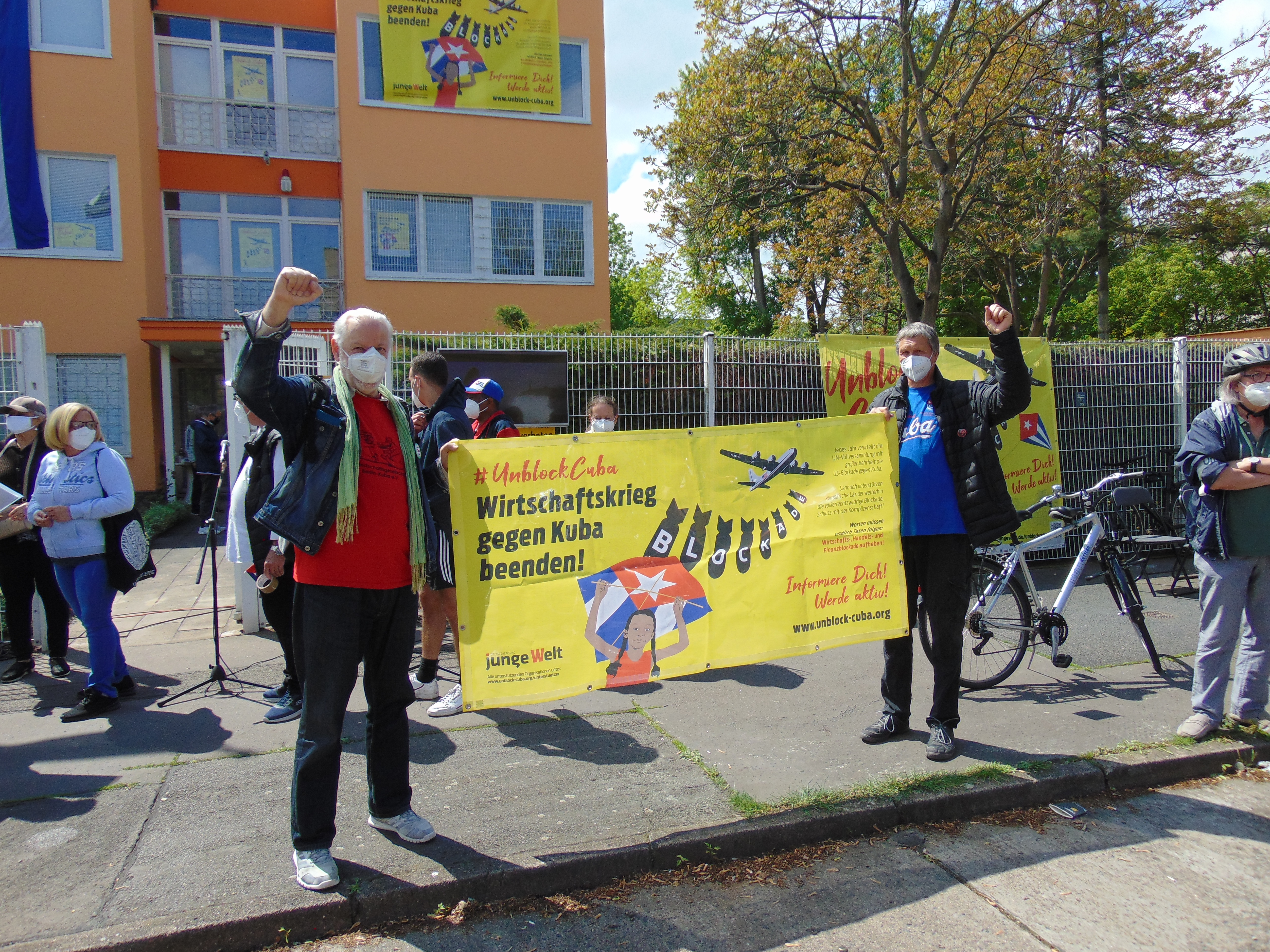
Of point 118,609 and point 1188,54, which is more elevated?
point 1188,54

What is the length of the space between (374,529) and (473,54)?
1555cm

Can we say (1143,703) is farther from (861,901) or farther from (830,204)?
(830,204)

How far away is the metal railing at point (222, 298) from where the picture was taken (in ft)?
50.5

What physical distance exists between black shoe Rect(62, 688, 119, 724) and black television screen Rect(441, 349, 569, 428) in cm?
370

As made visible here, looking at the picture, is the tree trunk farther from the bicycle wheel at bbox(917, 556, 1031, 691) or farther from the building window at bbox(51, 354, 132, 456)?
the building window at bbox(51, 354, 132, 456)

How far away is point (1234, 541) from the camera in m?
4.08

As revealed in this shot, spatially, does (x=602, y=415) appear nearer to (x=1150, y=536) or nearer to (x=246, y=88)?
(x=1150, y=536)

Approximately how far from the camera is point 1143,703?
186 inches

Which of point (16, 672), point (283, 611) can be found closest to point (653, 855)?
point (283, 611)

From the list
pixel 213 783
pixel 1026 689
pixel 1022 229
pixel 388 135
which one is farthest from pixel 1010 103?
pixel 213 783

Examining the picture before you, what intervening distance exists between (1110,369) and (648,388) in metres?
5.04

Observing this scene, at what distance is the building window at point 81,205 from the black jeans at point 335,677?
14.7m

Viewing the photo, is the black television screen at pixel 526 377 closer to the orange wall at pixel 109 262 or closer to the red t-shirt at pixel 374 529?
the red t-shirt at pixel 374 529

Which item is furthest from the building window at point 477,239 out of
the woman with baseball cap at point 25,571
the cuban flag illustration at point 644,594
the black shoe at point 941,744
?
the black shoe at point 941,744
